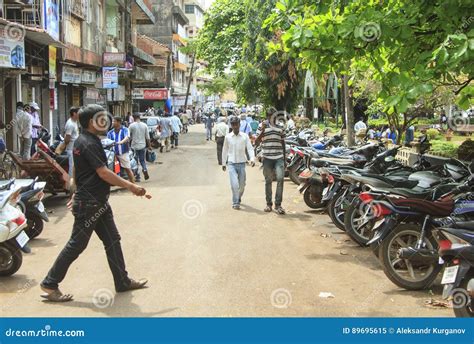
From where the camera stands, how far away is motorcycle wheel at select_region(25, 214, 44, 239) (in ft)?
26.6

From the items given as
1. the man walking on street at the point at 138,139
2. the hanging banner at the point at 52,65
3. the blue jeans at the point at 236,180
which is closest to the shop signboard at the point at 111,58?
the hanging banner at the point at 52,65

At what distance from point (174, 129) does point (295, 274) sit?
20.1 metres

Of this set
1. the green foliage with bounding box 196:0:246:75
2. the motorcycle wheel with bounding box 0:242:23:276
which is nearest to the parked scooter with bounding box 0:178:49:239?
the motorcycle wheel with bounding box 0:242:23:276

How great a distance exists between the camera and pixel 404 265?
6.23 metres

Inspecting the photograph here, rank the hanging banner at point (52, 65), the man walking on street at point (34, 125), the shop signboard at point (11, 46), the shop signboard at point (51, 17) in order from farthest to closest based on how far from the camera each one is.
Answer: the hanging banner at point (52, 65) < the shop signboard at point (51, 17) < the man walking on street at point (34, 125) < the shop signboard at point (11, 46)

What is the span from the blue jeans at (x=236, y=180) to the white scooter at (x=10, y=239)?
4913 millimetres

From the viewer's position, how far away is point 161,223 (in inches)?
363

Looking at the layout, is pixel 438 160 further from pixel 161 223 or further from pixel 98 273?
pixel 98 273

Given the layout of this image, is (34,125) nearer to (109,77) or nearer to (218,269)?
(109,77)

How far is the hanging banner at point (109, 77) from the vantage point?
79.0 ft

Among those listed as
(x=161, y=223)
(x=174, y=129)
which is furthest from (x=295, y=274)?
(x=174, y=129)

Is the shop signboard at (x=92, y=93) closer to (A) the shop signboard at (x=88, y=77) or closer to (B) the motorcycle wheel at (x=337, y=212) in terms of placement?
(A) the shop signboard at (x=88, y=77)

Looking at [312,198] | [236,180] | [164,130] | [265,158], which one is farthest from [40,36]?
[164,130]

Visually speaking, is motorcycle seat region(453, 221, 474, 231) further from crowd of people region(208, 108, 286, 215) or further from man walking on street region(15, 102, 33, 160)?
man walking on street region(15, 102, 33, 160)
